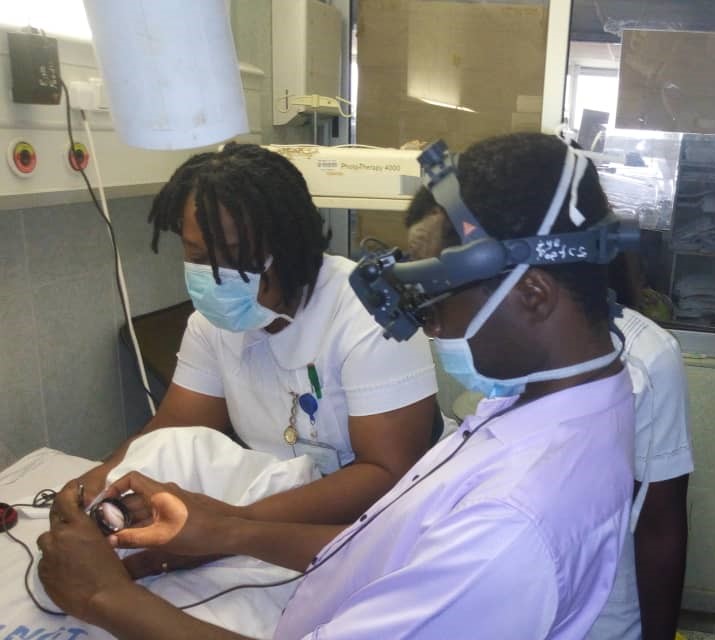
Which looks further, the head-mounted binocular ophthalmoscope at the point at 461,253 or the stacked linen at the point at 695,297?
the stacked linen at the point at 695,297

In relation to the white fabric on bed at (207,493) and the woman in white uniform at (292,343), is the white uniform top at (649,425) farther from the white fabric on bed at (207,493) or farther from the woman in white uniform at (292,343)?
the white fabric on bed at (207,493)

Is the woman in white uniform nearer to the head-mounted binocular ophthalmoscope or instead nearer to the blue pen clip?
the blue pen clip

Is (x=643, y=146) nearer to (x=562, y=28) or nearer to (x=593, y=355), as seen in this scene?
(x=562, y=28)

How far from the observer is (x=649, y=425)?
3.68 feet

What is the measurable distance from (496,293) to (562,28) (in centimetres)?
183

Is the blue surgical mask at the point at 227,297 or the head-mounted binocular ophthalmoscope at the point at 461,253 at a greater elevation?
the head-mounted binocular ophthalmoscope at the point at 461,253

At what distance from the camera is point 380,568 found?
81cm

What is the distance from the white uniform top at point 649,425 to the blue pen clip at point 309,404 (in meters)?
0.57

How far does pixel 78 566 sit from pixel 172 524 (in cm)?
13

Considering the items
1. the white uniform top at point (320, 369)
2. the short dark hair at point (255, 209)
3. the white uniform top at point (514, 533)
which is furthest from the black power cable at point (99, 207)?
the white uniform top at point (514, 533)

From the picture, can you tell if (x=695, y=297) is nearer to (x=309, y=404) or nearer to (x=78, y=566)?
(x=309, y=404)

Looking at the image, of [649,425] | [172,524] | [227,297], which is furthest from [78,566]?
[649,425]

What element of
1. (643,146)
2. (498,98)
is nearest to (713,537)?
(643,146)

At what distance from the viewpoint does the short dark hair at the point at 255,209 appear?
123cm
